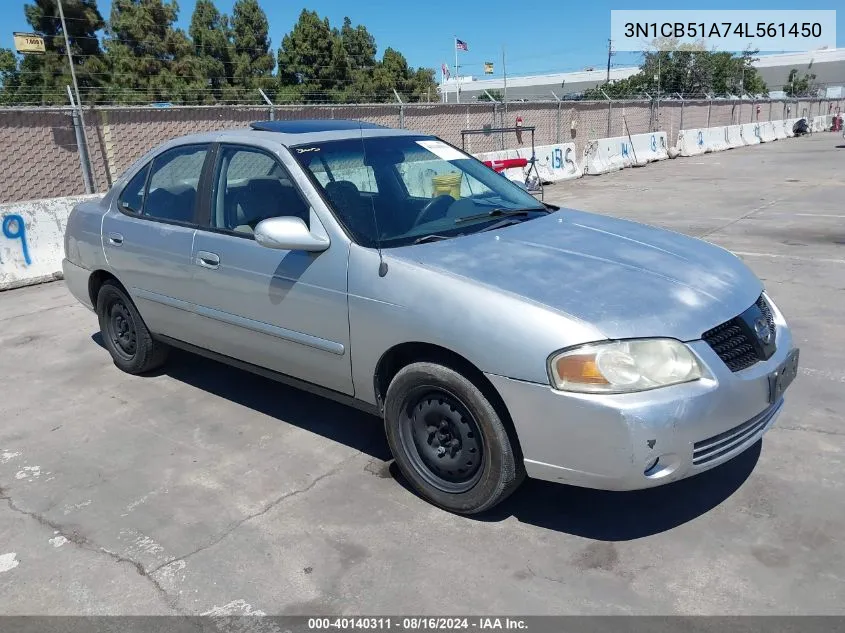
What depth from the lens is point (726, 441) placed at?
9.52ft

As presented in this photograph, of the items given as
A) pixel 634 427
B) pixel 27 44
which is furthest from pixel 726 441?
pixel 27 44

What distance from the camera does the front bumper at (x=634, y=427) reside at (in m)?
2.67

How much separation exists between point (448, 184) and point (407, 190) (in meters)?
0.30

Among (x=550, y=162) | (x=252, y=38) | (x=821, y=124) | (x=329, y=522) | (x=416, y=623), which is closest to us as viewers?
(x=416, y=623)

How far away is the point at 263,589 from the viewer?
9.34ft

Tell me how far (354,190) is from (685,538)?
7.67 feet

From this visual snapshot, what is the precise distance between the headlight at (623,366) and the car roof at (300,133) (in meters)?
2.08

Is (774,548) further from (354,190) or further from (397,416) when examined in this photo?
(354,190)

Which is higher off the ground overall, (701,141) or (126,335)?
(701,141)

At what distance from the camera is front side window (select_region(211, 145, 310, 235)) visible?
384 cm

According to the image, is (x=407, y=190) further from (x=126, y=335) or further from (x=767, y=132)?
(x=767, y=132)

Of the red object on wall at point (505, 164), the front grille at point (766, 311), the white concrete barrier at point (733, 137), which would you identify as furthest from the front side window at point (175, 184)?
the white concrete barrier at point (733, 137)

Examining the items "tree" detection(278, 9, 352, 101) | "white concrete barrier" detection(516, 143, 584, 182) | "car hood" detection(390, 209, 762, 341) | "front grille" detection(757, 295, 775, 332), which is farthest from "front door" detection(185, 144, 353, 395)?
"tree" detection(278, 9, 352, 101)

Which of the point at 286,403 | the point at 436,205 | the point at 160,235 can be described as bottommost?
the point at 286,403
